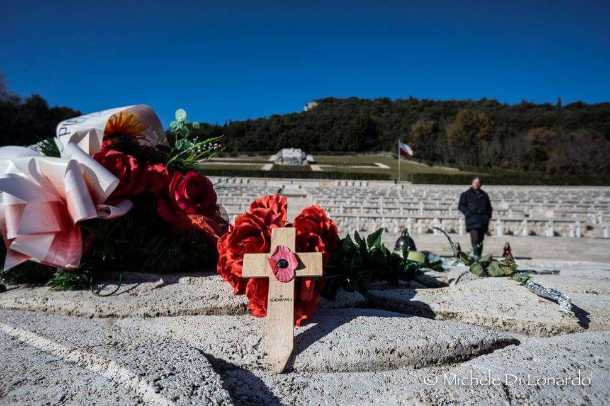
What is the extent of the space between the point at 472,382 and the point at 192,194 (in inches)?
62.7

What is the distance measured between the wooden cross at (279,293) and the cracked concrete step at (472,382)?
0.09 metres

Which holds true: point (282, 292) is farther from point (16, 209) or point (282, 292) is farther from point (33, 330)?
point (16, 209)

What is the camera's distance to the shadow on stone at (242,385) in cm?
133

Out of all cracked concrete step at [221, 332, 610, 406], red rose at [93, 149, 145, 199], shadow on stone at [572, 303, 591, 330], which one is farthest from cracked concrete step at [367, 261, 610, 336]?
red rose at [93, 149, 145, 199]

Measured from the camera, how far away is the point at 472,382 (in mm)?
1316

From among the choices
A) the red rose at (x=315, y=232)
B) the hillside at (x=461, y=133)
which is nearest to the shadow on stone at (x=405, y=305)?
the red rose at (x=315, y=232)

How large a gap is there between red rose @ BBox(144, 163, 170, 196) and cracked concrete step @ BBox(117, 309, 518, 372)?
0.76m

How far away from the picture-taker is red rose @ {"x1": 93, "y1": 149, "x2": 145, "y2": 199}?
2182 mm

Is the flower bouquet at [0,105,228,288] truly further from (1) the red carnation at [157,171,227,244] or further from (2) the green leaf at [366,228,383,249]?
(2) the green leaf at [366,228,383,249]

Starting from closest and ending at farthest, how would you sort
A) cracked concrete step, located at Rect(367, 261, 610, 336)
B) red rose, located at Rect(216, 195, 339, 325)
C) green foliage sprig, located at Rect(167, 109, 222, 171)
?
red rose, located at Rect(216, 195, 339, 325) < cracked concrete step, located at Rect(367, 261, 610, 336) < green foliage sprig, located at Rect(167, 109, 222, 171)

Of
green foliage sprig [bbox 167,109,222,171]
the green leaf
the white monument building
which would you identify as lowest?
the green leaf

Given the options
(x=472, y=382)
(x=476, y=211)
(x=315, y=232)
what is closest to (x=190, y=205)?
(x=315, y=232)

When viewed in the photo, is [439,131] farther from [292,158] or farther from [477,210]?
[477,210]

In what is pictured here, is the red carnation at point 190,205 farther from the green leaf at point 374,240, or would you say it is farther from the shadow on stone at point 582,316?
the shadow on stone at point 582,316
